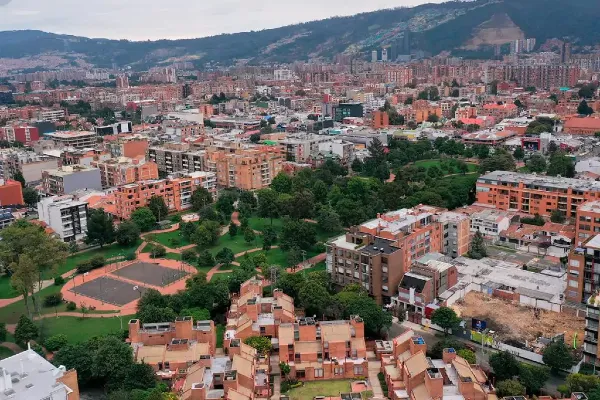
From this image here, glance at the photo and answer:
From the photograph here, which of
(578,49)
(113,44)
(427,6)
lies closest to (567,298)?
(578,49)

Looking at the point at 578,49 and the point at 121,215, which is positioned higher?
the point at 578,49

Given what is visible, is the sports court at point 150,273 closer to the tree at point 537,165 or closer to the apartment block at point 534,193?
the apartment block at point 534,193

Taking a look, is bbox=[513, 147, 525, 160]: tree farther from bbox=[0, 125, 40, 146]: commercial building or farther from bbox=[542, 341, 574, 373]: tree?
bbox=[0, 125, 40, 146]: commercial building

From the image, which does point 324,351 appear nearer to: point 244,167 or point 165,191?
point 165,191

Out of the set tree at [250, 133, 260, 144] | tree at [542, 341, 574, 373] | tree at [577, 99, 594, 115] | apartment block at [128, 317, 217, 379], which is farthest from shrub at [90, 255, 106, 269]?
tree at [577, 99, 594, 115]

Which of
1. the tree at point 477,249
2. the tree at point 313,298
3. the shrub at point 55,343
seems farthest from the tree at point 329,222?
the shrub at point 55,343

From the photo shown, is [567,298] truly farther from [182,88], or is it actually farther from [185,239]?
[182,88]

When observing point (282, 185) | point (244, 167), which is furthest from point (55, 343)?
point (244, 167)
